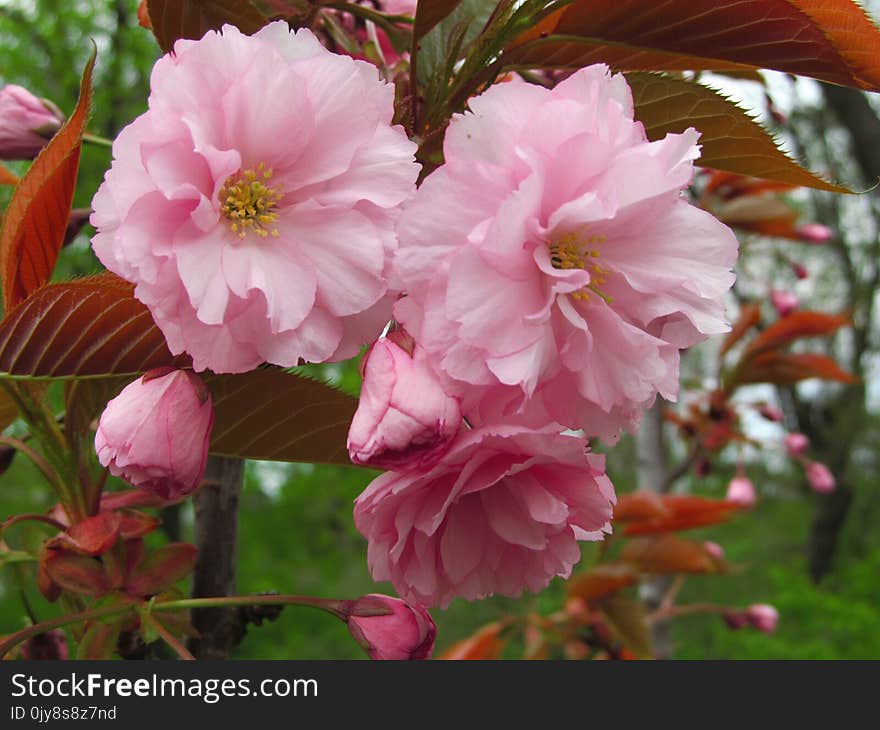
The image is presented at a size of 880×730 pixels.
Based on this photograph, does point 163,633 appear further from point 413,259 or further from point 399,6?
point 399,6

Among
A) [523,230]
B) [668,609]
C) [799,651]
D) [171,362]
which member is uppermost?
[523,230]

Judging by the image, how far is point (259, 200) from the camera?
533mm

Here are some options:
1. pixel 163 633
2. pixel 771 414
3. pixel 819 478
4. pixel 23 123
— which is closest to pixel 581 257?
pixel 163 633

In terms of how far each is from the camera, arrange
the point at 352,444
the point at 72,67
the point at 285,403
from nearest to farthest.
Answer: the point at 352,444 < the point at 285,403 < the point at 72,67

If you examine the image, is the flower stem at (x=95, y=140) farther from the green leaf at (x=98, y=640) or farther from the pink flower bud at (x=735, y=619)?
the pink flower bud at (x=735, y=619)

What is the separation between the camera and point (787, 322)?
2.03 meters

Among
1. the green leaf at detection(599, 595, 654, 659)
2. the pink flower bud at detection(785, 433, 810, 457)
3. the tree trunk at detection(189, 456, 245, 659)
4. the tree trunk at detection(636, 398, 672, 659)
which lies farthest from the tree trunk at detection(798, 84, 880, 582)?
the tree trunk at detection(189, 456, 245, 659)

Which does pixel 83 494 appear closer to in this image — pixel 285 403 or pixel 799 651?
pixel 285 403

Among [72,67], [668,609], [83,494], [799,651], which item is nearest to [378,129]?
[83,494]

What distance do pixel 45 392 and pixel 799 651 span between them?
293 cm

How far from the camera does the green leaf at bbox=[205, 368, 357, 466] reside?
0.59 m

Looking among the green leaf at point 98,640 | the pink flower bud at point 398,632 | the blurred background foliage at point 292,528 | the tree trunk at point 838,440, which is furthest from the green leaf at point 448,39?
the tree trunk at point 838,440

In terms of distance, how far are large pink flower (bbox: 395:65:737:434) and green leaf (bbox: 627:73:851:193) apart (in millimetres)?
116

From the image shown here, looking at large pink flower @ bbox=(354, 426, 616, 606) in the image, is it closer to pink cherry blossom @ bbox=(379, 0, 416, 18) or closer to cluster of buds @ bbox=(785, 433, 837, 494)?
pink cherry blossom @ bbox=(379, 0, 416, 18)
